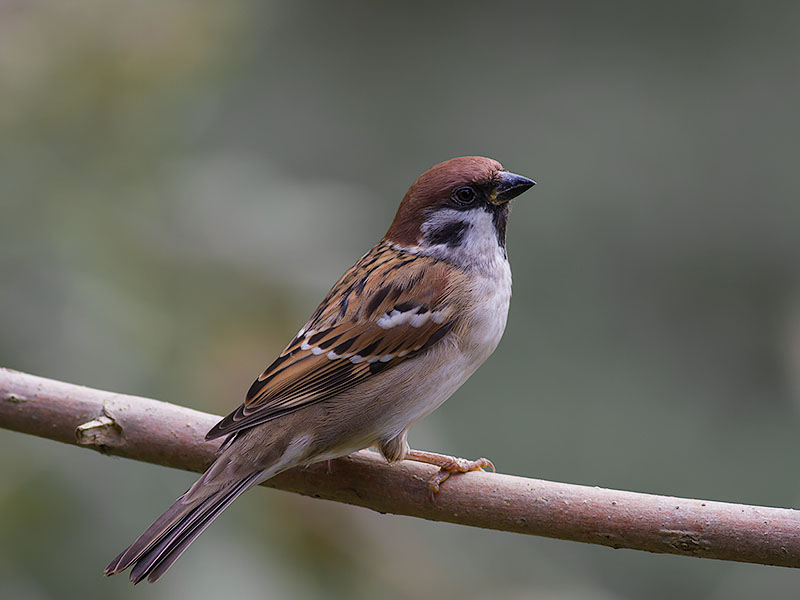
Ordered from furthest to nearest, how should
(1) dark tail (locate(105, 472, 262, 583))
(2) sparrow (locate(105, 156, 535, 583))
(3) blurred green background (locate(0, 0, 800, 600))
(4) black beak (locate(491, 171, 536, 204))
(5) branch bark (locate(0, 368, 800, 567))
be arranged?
(4) black beak (locate(491, 171, 536, 204))
(3) blurred green background (locate(0, 0, 800, 600))
(2) sparrow (locate(105, 156, 535, 583))
(5) branch bark (locate(0, 368, 800, 567))
(1) dark tail (locate(105, 472, 262, 583))

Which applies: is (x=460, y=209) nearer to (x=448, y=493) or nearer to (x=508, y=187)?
(x=508, y=187)

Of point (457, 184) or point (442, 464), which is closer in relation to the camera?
point (442, 464)

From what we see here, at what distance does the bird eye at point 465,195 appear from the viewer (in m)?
2.93

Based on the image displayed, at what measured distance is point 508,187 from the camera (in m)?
2.89

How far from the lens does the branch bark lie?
90.0 inches

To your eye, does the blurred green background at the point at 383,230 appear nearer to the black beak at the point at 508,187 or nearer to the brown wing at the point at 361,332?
the brown wing at the point at 361,332

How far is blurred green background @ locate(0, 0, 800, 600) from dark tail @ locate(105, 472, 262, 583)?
0.62ft

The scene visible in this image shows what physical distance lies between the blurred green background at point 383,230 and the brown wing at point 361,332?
130mm

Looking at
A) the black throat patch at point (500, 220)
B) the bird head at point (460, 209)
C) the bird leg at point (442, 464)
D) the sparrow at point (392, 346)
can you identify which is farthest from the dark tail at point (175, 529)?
the black throat patch at point (500, 220)

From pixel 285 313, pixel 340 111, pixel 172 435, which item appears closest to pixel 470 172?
pixel 285 313

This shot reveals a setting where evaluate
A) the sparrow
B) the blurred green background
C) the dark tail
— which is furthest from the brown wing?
the dark tail

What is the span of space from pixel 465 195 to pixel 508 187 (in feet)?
0.44

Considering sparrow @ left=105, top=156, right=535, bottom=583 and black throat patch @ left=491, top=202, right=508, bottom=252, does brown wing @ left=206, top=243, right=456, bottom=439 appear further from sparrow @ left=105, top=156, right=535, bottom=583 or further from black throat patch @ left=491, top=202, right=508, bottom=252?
black throat patch @ left=491, top=202, right=508, bottom=252

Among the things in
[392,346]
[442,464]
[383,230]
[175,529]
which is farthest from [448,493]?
[383,230]
